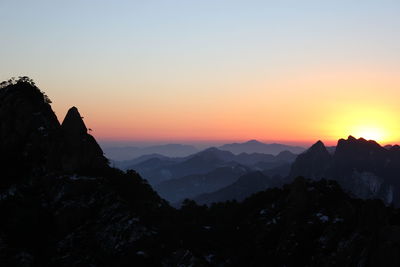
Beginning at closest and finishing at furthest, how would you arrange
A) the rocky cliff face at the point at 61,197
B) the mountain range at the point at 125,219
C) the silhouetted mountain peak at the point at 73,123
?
the mountain range at the point at 125,219, the rocky cliff face at the point at 61,197, the silhouetted mountain peak at the point at 73,123

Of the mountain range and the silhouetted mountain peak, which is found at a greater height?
the silhouetted mountain peak

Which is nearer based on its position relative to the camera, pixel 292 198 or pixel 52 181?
pixel 292 198

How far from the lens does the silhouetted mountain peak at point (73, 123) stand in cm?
10594

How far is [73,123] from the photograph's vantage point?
107 meters

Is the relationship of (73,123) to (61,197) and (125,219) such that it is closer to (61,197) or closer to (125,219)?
(61,197)

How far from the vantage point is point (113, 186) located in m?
98.1

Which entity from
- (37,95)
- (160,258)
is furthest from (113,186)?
(37,95)

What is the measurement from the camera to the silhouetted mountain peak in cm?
10594

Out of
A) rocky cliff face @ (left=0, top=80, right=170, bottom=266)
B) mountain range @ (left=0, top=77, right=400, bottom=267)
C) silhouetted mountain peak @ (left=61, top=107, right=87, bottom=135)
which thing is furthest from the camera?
silhouetted mountain peak @ (left=61, top=107, right=87, bottom=135)

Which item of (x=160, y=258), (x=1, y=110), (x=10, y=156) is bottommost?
(x=160, y=258)

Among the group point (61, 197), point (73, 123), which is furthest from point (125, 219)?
point (73, 123)

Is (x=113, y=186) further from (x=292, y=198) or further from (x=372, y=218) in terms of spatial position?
(x=372, y=218)

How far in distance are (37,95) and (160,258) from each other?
54266 mm

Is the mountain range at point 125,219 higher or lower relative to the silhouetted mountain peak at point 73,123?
lower
